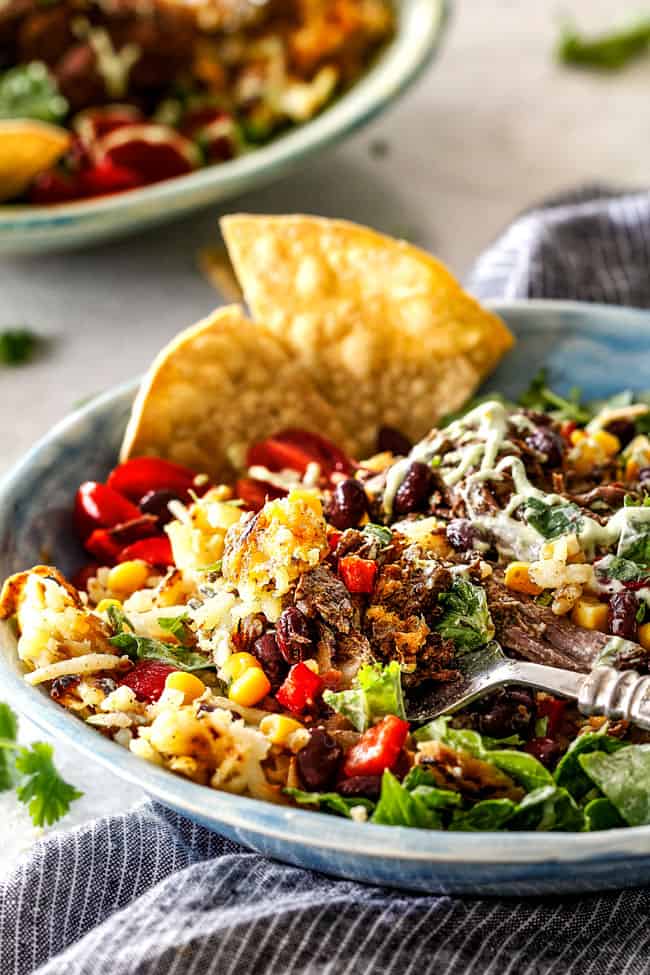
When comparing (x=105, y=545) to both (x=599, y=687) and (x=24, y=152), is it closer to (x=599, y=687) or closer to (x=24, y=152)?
(x=599, y=687)

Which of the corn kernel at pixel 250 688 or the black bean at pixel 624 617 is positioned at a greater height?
the corn kernel at pixel 250 688

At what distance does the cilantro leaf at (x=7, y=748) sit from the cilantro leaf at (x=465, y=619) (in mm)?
1377

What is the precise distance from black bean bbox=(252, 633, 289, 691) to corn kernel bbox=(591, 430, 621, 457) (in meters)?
1.44

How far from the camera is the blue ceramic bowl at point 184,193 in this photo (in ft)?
19.3

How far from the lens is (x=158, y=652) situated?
367 cm

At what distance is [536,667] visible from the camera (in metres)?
3.44

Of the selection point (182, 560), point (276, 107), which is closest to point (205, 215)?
point (276, 107)

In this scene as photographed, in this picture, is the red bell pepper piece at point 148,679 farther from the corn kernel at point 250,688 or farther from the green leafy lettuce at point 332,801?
the green leafy lettuce at point 332,801

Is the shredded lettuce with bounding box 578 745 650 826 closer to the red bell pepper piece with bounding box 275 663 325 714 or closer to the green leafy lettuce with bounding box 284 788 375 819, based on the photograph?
the green leafy lettuce with bounding box 284 788 375 819

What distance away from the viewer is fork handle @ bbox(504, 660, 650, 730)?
3281 millimetres

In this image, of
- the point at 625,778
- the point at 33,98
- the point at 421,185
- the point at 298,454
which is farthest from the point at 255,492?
the point at 421,185

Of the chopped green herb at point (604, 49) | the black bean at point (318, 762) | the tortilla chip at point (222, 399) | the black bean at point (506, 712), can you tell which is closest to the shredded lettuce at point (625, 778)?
the black bean at point (506, 712)

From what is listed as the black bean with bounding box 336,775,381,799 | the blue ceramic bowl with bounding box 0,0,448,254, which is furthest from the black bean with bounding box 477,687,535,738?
the blue ceramic bowl with bounding box 0,0,448,254

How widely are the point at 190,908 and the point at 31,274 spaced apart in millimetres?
4204
